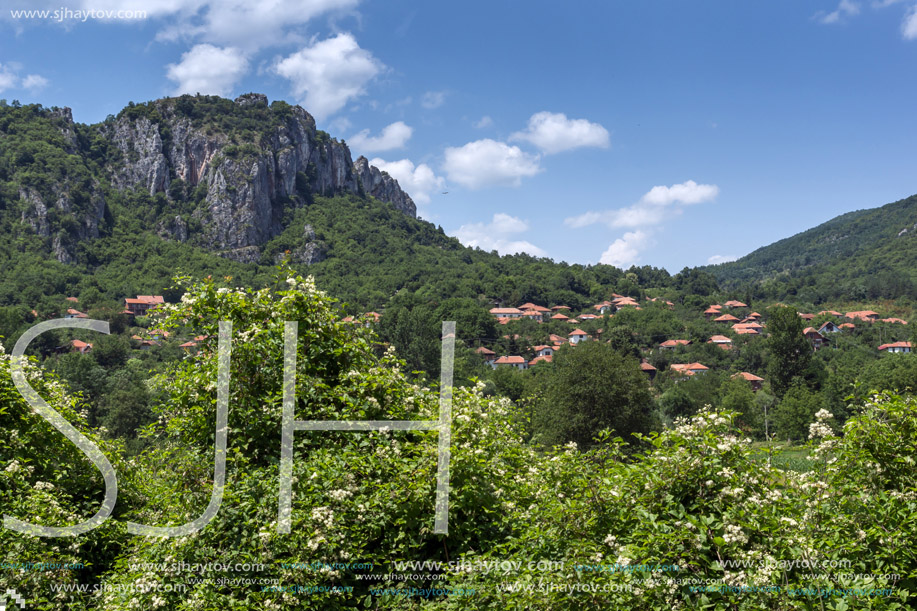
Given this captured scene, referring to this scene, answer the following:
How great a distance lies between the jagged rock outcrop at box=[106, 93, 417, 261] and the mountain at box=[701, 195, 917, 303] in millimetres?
96688

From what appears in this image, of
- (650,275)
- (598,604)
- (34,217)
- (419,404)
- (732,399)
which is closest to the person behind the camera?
(598,604)

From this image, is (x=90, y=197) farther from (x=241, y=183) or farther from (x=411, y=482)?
(x=411, y=482)

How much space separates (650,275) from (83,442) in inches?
5482

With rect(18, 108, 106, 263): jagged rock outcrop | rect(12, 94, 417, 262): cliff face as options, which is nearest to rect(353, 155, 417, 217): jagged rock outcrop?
rect(12, 94, 417, 262): cliff face

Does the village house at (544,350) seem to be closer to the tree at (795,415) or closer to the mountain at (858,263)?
the tree at (795,415)

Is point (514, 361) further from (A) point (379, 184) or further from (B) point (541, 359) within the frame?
(A) point (379, 184)

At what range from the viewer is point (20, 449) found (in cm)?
534

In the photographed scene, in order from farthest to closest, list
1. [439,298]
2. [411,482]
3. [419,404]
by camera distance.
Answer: [439,298] → [419,404] → [411,482]

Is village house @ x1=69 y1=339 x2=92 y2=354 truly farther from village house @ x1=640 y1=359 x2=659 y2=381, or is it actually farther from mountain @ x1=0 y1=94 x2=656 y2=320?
village house @ x1=640 y1=359 x2=659 y2=381

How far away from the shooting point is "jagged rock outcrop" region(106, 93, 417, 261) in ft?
372

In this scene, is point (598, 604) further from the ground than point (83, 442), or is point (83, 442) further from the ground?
point (83, 442)

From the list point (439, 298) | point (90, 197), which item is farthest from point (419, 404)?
point (90, 197)

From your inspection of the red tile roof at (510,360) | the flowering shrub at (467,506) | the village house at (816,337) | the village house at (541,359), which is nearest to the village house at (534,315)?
the village house at (541,359)
